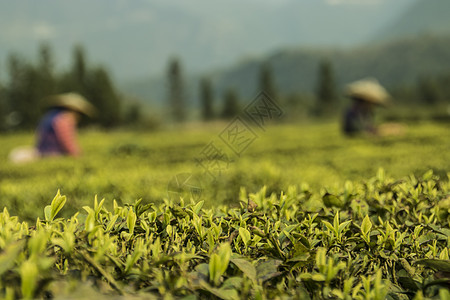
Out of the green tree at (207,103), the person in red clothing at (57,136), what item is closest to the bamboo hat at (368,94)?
the person in red clothing at (57,136)

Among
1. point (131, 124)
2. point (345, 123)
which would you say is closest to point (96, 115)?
point (131, 124)

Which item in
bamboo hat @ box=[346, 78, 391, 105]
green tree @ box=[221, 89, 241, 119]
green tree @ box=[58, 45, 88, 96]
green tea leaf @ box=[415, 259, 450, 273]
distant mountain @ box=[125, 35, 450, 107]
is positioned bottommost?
green tree @ box=[221, 89, 241, 119]

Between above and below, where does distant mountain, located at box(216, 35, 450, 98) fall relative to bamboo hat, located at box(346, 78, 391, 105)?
above

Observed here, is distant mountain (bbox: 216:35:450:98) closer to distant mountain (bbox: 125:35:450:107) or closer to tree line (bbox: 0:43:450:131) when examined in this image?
distant mountain (bbox: 125:35:450:107)

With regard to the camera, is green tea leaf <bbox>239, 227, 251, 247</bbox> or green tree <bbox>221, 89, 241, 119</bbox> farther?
green tree <bbox>221, 89, 241, 119</bbox>

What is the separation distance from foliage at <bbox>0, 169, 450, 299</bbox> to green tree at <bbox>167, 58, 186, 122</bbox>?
5570cm

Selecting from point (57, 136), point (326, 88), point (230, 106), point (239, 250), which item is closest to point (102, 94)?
point (230, 106)

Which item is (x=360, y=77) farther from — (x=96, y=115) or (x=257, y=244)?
(x=257, y=244)

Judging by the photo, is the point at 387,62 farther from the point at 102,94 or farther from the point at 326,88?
the point at 102,94

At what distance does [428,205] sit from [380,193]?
0.26 m

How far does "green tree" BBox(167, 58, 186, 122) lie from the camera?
2218 inches

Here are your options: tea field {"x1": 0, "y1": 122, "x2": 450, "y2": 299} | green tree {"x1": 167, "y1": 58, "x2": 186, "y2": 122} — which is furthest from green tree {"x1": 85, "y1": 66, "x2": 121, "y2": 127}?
tea field {"x1": 0, "y1": 122, "x2": 450, "y2": 299}

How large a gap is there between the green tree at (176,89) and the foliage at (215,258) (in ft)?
183

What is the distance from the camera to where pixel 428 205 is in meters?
1.88
